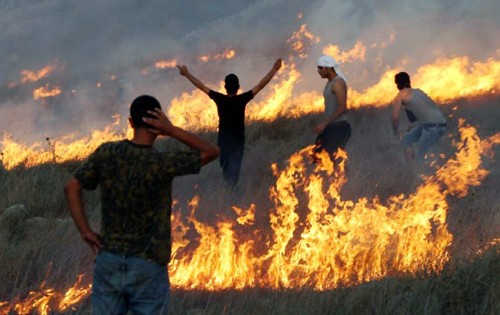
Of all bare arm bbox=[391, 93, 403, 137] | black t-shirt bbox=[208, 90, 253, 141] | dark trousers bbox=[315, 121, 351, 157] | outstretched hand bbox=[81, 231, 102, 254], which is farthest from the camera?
bare arm bbox=[391, 93, 403, 137]

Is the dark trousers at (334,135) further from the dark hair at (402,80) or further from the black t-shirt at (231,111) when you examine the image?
the dark hair at (402,80)

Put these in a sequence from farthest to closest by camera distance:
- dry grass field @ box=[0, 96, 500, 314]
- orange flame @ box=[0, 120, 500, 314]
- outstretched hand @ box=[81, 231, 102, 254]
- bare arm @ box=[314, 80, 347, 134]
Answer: bare arm @ box=[314, 80, 347, 134]
orange flame @ box=[0, 120, 500, 314]
dry grass field @ box=[0, 96, 500, 314]
outstretched hand @ box=[81, 231, 102, 254]

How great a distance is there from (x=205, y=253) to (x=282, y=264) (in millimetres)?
652

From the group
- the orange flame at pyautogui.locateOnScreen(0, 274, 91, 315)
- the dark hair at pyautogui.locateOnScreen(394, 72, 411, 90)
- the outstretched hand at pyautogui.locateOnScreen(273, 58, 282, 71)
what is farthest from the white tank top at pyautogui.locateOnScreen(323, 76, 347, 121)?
the orange flame at pyautogui.locateOnScreen(0, 274, 91, 315)

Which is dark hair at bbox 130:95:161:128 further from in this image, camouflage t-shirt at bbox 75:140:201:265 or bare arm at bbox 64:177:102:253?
bare arm at bbox 64:177:102:253

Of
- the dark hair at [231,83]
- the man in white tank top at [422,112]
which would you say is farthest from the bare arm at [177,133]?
the man in white tank top at [422,112]

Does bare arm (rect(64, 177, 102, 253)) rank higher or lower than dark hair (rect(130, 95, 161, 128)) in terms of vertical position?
lower

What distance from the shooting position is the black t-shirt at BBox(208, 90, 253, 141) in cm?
841

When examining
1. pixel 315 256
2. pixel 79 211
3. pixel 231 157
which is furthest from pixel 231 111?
pixel 79 211

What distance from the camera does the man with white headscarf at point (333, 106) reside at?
7.71m

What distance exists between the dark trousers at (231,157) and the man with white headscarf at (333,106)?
1139 mm

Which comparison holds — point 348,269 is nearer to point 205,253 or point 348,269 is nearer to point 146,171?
point 205,253

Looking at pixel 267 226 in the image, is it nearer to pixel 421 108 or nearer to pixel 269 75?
pixel 269 75

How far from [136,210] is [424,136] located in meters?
6.42
